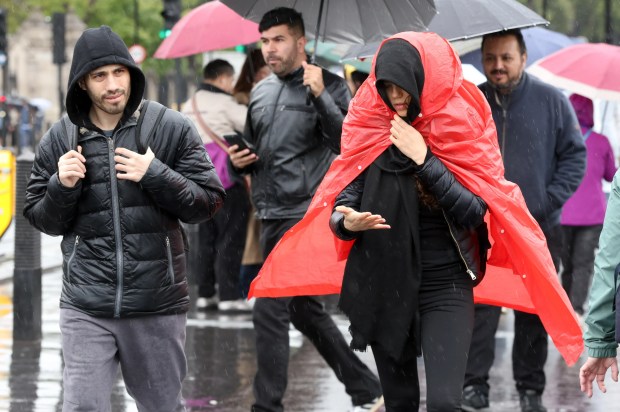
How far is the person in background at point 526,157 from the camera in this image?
301 inches

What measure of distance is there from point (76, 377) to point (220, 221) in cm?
681

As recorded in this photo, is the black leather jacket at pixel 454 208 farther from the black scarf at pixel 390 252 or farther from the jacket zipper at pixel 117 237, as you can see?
the jacket zipper at pixel 117 237

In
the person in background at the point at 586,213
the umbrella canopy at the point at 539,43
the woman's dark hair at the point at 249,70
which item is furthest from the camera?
the umbrella canopy at the point at 539,43

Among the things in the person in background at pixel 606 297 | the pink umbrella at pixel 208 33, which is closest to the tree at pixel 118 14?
the pink umbrella at pixel 208 33

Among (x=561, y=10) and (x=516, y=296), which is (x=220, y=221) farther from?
(x=561, y=10)

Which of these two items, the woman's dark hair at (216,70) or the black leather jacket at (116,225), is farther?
the woman's dark hair at (216,70)

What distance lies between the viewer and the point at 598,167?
38.2ft

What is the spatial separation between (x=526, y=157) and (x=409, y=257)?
2.49 m

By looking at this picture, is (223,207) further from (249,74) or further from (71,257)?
(71,257)

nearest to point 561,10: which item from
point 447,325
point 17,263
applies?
point 17,263

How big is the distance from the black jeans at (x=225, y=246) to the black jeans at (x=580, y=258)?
9.68ft

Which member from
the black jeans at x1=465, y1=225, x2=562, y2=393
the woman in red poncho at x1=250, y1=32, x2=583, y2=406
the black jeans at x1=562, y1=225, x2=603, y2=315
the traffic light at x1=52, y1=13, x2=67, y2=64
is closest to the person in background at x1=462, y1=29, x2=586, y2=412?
the black jeans at x1=465, y1=225, x2=562, y2=393

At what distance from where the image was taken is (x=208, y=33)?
12016 millimetres

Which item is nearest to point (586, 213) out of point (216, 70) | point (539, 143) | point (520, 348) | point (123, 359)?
point (216, 70)
